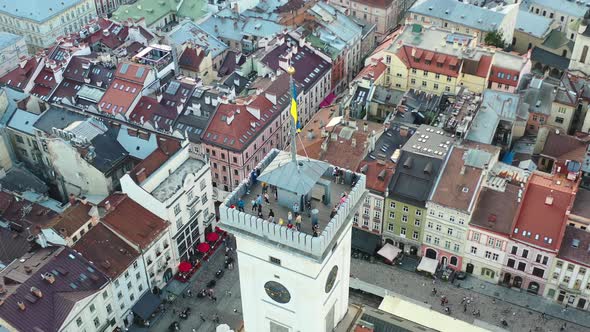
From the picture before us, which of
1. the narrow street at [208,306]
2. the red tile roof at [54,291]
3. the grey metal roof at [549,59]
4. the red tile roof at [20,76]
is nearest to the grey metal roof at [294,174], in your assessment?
the red tile roof at [54,291]

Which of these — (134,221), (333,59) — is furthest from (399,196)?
(333,59)

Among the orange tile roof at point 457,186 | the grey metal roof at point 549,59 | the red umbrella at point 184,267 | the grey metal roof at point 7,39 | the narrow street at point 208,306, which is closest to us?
the narrow street at point 208,306

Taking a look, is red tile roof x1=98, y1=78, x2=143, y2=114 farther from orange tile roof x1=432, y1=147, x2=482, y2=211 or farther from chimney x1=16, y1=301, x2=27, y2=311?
orange tile roof x1=432, y1=147, x2=482, y2=211

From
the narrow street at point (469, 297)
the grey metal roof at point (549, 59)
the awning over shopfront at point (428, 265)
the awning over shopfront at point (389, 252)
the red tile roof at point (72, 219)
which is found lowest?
the narrow street at point (469, 297)

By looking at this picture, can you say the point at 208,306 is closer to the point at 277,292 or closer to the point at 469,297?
the point at 469,297

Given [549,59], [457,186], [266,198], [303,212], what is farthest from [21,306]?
[549,59]

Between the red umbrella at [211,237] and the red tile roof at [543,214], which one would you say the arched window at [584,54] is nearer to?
the red tile roof at [543,214]
